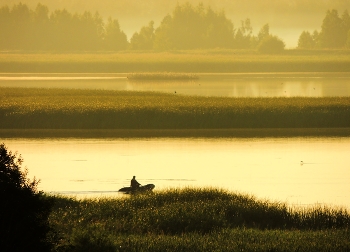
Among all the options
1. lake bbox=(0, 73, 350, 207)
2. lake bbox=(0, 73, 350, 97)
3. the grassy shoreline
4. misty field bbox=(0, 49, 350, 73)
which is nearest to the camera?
lake bbox=(0, 73, 350, 207)

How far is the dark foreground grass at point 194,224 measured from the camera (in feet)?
57.8

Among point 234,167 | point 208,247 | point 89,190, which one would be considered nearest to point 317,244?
point 208,247

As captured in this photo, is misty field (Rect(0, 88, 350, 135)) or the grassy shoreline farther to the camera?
misty field (Rect(0, 88, 350, 135))

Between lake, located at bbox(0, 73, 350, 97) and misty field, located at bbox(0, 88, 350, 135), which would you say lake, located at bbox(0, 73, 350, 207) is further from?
lake, located at bbox(0, 73, 350, 97)

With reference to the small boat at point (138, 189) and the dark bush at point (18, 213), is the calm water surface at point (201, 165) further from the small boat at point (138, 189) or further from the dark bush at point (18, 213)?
the dark bush at point (18, 213)

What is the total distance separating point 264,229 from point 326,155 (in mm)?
17382

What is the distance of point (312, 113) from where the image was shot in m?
48.0

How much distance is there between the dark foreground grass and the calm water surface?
4.18 meters

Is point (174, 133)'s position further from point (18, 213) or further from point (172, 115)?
point (18, 213)

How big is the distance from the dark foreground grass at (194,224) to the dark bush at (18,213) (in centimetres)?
351

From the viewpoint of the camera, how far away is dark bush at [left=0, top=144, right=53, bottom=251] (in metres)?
12.9

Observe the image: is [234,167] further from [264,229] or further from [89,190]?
[264,229]

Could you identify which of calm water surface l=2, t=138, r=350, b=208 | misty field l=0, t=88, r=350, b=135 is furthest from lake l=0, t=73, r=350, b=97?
calm water surface l=2, t=138, r=350, b=208

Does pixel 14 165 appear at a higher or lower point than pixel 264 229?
higher
